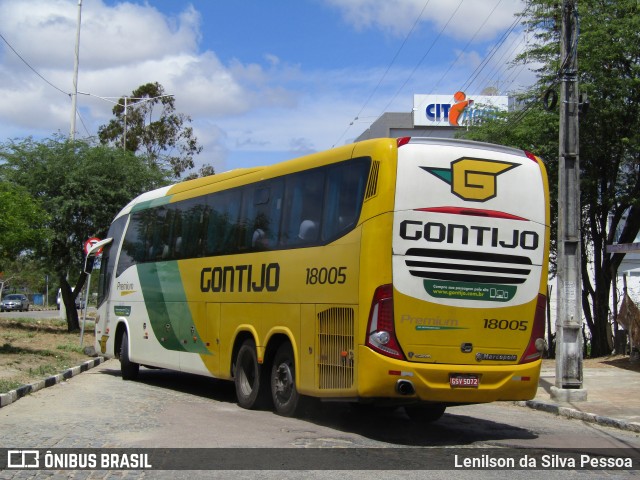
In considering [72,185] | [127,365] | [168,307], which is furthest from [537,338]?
[72,185]

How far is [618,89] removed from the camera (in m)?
20.3

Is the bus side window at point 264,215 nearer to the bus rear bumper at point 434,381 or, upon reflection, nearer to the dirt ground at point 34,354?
the bus rear bumper at point 434,381

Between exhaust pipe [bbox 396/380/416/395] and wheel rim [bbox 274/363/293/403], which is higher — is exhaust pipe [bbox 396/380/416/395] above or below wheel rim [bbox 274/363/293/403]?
above

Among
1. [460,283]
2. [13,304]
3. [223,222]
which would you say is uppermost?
[223,222]

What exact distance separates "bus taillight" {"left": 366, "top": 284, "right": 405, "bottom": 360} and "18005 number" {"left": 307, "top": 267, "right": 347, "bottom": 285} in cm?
69

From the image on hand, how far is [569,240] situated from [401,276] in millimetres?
6084

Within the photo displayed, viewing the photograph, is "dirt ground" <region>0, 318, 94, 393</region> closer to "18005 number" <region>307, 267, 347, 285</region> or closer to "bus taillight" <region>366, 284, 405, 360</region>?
"18005 number" <region>307, 267, 347, 285</region>

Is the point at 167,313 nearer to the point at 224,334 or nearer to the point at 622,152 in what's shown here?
the point at 224,334

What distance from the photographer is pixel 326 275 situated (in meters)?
10.1

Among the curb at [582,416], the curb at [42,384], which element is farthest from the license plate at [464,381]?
the curb at [42,384]

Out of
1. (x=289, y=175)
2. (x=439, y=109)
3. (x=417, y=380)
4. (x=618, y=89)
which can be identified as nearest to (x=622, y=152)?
(x=618, y=89)

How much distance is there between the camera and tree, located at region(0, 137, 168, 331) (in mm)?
29250

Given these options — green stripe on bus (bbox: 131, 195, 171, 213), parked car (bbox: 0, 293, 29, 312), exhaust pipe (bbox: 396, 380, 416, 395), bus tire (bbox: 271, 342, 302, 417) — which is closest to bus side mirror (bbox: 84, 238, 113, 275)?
green stripe on bus (bbox: 131, 195, 171, 213)

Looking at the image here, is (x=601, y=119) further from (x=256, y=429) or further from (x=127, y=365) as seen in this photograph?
(x=256, y=429)
